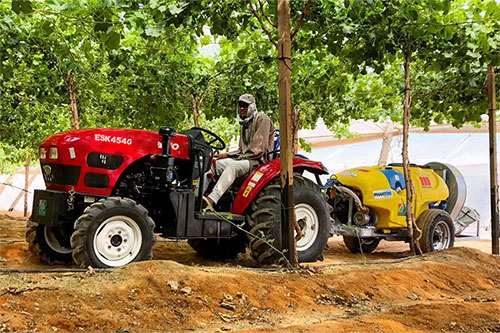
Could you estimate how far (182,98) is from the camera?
468 inches

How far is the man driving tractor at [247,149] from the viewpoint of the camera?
5.99m

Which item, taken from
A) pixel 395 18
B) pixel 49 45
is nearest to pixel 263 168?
pixel 395 18

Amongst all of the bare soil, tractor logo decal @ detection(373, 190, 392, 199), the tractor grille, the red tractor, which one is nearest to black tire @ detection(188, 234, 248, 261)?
the red tractor

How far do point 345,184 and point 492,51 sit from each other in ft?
9.59

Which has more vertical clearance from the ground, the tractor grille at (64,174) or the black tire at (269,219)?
the tractor grille at (64,174)

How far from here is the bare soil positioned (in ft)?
11.7

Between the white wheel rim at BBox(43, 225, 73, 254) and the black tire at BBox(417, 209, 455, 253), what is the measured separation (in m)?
5.32

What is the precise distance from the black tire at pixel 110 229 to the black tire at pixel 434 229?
489 cm

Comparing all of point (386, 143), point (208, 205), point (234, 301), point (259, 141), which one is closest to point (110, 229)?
point (208, 205)

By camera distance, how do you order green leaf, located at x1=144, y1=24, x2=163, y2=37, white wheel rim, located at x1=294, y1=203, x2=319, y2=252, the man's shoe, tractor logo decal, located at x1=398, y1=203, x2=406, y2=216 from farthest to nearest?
tractor logo decal, located at x1=398, y1=203, x2=406, y2=216, white wheel rim, located at x1=294, y1=203, x2=319, y2=252, the man's shoe, green leaf, located at x1=144, y1=24, x2=163, y2=37

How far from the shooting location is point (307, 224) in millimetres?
6438

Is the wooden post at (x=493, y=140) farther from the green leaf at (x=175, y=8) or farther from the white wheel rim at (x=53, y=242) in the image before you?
the white wheel rim at (x=53, y=242)

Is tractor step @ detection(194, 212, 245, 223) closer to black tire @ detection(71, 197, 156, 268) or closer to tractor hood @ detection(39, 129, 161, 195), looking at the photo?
black tire @ detection(71, 197, 156, 268)

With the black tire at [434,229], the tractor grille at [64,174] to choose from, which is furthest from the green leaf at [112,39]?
the black tire at [434,229]
